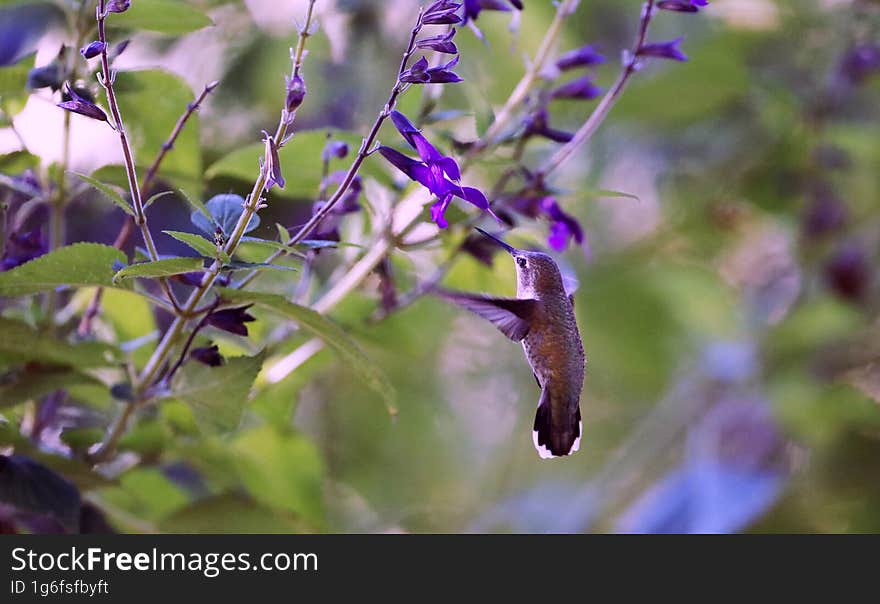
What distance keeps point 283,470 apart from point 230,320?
43 centimetres

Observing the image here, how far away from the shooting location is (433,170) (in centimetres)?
62

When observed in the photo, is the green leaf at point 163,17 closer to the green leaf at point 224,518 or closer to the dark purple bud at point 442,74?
the dark purple bud at point 442,74

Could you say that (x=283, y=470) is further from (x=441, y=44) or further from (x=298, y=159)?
(x=441, y=44)

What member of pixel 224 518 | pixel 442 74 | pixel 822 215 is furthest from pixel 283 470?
pixel 822 215

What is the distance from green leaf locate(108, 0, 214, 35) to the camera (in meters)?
0.73

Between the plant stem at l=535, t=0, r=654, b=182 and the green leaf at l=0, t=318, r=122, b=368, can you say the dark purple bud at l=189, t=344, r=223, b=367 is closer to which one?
the green leaf at l=0, t=318, r=122, b=368

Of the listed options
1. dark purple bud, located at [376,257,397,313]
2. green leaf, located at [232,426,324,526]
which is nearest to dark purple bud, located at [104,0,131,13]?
dark purple bud, located at [376,257,397,313]

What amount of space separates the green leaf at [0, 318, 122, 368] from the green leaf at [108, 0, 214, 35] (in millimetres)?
258

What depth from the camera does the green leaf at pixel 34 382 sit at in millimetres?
746

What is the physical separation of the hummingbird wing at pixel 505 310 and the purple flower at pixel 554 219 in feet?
0.48

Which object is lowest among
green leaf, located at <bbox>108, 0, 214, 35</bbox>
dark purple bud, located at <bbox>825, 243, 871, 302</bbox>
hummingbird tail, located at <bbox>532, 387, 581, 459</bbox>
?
hummingbird tail, located at <bbox>532, 387, 581, 459</bbox>

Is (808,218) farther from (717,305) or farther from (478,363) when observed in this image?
(478,363)

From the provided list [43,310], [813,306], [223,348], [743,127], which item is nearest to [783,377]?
[813,306]
